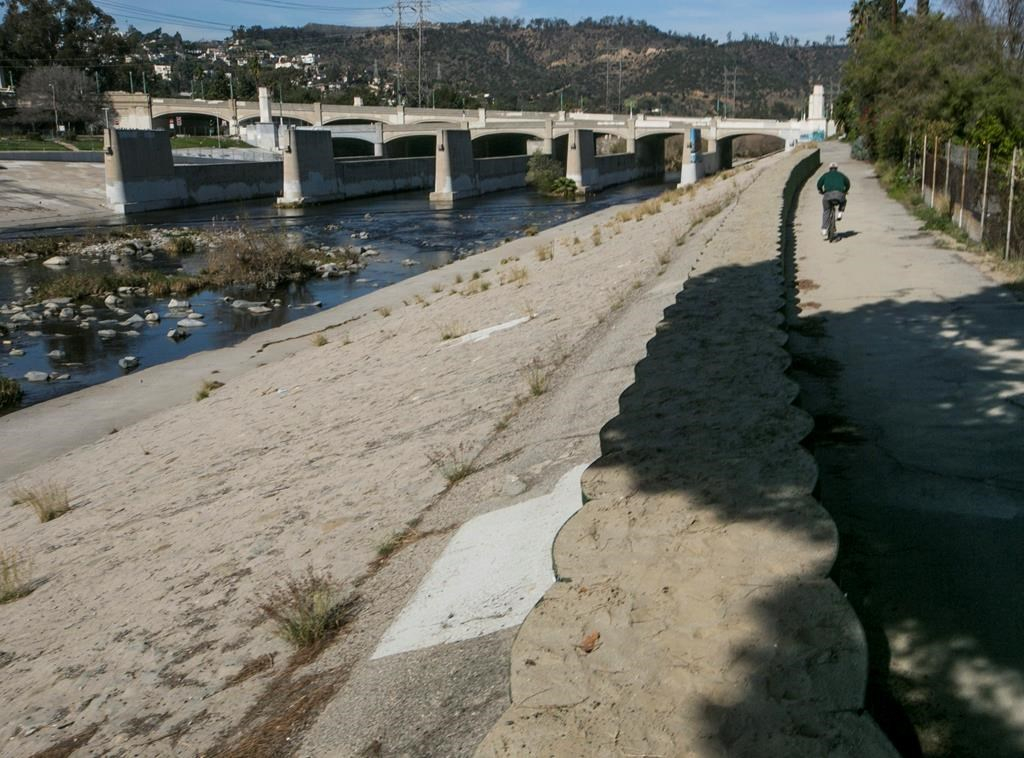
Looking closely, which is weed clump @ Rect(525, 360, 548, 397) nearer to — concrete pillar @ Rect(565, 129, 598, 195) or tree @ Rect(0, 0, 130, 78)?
concrete pillar @ Rect(565, 129, 598, 195)

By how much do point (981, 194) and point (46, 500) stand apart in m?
15.5

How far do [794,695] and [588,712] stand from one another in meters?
0.65

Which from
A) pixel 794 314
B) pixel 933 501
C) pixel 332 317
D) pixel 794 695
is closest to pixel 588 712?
pixel 794 695

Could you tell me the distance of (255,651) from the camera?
17.9ft

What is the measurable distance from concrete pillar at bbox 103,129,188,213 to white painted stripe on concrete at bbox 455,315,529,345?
4096 centimetres

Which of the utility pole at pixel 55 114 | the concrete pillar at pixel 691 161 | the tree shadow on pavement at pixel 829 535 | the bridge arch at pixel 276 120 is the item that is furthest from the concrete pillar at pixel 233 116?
the tree shadow on pavement at pixel 829 535

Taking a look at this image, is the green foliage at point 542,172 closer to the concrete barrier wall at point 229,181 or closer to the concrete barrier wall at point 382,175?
the concrete barrier wall at point 382,175

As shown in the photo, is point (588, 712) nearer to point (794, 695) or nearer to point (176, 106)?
point (794, 695)

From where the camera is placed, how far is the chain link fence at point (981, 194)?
1455cm

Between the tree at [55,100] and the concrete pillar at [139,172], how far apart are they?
127 feet

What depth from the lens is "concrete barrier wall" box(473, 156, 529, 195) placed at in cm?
7038

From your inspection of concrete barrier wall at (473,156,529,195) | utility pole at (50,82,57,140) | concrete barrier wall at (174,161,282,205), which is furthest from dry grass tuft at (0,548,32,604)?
utility pole at (50,82,57,140)

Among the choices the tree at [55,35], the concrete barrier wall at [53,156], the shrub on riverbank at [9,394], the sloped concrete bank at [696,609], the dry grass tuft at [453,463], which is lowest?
the shrub on riverbank at [9,394]

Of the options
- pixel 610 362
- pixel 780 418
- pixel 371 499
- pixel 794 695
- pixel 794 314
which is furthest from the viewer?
pixel 794 314
